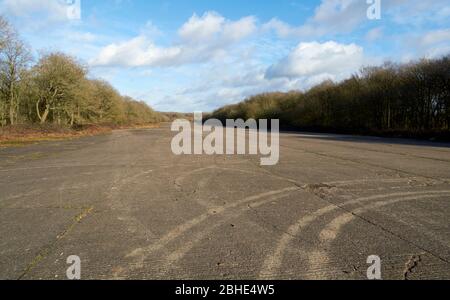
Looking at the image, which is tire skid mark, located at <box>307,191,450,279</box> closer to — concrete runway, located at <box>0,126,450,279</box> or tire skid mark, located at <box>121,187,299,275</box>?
concrete runway, located at <box>0,126,450,279</box>

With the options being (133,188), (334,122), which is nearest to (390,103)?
(334,122)

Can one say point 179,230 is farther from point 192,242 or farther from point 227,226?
point 227,226

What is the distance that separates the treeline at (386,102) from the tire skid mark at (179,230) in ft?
87.3

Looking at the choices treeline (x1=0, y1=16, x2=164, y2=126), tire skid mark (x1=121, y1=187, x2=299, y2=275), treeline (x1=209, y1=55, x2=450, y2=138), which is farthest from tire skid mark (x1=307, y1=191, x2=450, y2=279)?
treeline (x1=0, y1=16, x2=164, y2=126)

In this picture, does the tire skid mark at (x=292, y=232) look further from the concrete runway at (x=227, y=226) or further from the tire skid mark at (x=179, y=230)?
the tire skid mark at (x=179, y=230)

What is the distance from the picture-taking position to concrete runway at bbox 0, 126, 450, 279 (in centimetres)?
381

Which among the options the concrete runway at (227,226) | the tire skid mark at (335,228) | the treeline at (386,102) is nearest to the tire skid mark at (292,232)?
the concrete runway at (227,226)

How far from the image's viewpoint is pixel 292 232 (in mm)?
4949

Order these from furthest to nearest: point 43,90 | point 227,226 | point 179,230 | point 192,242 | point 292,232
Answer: point 43,90
point 227,226
point 179,230
point 292,232
point 192,242

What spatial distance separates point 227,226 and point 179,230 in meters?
0.75

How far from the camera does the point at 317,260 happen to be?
13.0ft

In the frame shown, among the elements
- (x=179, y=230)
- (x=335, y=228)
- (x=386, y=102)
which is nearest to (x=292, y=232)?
(x=335, y=228)

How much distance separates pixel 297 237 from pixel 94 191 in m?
5.10

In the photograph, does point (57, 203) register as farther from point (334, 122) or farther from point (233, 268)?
point (334, 122)
